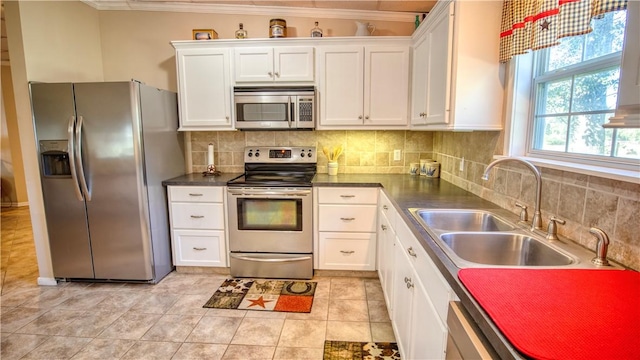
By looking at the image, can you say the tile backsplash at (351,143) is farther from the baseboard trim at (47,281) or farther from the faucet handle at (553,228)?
the faucet handle at (553,228)

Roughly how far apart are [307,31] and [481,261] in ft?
8.72

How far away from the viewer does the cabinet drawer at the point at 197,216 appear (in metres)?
2.88

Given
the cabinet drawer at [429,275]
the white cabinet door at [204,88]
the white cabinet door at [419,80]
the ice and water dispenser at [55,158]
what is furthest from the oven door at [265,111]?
the cabinet drawer at [429,275]

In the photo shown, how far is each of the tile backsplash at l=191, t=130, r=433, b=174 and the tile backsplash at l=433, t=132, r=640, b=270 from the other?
1007 millimetres

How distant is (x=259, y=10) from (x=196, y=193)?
6.12ft

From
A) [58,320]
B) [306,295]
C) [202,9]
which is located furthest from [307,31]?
[58,320]

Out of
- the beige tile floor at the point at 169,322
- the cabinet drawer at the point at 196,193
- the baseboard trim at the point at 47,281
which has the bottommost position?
the beige tile floor at the point at 169,322

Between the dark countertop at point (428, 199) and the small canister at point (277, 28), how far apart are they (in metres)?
1.36

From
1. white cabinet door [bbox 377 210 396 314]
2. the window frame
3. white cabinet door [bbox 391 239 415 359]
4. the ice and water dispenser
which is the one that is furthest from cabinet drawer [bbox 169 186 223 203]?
the window frame

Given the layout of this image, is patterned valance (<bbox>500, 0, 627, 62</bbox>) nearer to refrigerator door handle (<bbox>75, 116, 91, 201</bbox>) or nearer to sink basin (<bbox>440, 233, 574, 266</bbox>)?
sink basin (<bbox>440, 233, 574, 266</bbox>)

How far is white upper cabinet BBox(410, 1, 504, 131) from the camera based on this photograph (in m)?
1.78

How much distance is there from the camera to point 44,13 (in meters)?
2.67

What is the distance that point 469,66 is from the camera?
5.97 ft

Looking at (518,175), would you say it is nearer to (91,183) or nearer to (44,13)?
(91,183)
